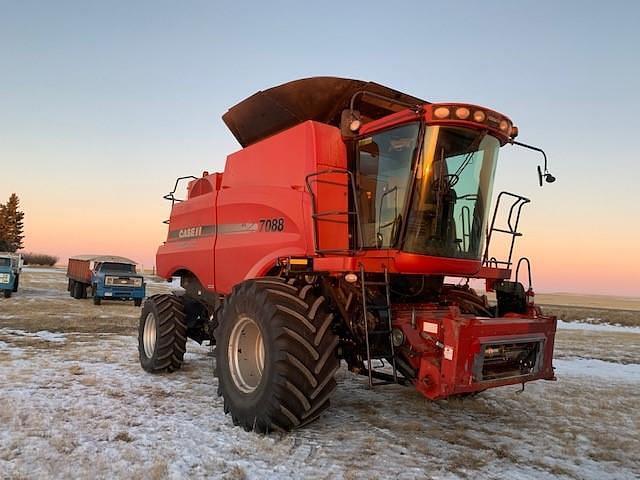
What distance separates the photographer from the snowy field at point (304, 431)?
3908 mm

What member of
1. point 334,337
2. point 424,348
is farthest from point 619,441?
point 334,337

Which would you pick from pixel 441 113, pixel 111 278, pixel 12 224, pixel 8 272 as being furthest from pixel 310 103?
pixel 12 224

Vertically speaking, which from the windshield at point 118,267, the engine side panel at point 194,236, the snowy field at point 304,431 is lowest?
the snowy field at point 304,431

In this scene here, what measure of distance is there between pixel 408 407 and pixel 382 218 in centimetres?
253

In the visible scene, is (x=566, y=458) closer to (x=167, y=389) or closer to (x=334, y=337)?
(x=334, y=337)

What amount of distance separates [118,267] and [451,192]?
1987 cm

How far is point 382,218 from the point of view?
5.18m

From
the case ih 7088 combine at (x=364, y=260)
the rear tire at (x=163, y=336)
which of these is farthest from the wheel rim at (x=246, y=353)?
the rear tire at (x=163, y=336)

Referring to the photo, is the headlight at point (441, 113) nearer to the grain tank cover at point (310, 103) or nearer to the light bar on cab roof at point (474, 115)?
the light bar on cab roof at point (474, 115)

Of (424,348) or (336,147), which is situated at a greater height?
(336,147)

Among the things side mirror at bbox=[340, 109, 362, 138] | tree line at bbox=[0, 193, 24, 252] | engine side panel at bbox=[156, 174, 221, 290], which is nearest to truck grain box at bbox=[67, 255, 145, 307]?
engine side panel at bbox=[156, 174, 221, 290]

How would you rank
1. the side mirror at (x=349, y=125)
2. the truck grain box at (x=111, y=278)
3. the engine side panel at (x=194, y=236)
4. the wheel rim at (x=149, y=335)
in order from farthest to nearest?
1. the truck grain box at (x=111, y=278)
2. the wheel rim at (x=149, y=335)
3. the engine side panel at (x=194, y=236)
4. the side mirror at (x=349, y=125)

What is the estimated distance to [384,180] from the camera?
17.2ft

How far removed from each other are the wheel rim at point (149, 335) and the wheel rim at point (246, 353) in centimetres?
282
